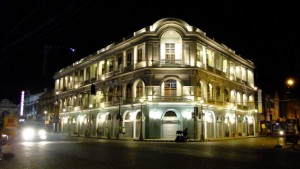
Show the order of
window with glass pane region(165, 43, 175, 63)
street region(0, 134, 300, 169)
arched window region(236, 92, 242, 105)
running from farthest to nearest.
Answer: arched window region(236, 92, 242, 105) < window with glass pane region(165, 43, 175, 63) < street region(0, 134, 300, 169)

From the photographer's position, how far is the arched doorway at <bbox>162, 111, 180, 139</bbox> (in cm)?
3765

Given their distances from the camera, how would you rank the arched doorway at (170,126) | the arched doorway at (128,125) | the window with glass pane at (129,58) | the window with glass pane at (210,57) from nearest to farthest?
the arched doorway at (170,126), the arched doorway at (128,125), the window with glass pane at (210,57), the window with glass pane at (129,58)

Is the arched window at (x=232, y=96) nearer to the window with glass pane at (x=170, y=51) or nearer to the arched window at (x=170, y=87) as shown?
the arched window at (x=170, y=87)

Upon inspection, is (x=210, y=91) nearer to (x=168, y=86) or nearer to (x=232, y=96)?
(x=168, y=86)

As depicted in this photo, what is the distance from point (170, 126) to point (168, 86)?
15.8 ft

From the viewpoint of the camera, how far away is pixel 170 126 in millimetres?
37938

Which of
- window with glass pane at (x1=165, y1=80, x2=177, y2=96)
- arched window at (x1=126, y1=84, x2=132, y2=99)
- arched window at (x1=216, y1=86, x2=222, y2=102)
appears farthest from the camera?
arched window at (x1=216, y1=86, x2=222, y2=102)

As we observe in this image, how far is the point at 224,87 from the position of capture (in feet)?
152

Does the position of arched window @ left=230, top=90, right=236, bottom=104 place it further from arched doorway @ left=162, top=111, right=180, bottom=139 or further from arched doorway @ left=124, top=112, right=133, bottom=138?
arched doorway @ left=124, top=112, right=133, bottom=138

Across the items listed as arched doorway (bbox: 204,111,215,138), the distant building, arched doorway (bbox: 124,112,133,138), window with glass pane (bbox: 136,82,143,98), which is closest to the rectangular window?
window with glass pane (bbox: 136,82,143,98)

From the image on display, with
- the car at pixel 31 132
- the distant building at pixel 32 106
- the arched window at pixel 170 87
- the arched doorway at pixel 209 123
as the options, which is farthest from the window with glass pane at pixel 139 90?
the distant building at pixel 32 106

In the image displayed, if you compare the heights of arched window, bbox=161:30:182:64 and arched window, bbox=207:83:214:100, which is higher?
arched window, bbox=161:30:182:64

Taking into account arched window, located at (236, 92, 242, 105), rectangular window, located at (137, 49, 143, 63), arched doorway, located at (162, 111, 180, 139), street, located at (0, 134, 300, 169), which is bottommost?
street, located at (0, 134, 300, 169)

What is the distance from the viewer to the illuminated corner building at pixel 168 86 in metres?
37.9
